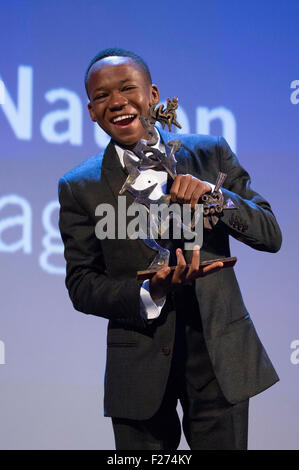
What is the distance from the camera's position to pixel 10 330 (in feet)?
10.1

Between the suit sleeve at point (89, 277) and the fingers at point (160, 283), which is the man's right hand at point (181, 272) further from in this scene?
the suit sleeve at point (89, 277)

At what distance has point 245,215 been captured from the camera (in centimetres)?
168

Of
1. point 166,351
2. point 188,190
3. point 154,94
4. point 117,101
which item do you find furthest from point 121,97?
point 166,351

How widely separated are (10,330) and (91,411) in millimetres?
561

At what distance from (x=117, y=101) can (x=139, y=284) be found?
50 centimetres

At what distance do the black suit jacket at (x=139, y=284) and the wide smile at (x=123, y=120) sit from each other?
101mm

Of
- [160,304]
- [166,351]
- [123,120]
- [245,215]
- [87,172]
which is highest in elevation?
[123,120]

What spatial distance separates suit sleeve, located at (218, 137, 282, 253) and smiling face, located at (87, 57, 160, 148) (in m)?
0.26

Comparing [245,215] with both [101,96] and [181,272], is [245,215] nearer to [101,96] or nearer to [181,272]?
[181,272]

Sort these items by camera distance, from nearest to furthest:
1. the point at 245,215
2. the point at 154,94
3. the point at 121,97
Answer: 1. the point at 245,215
2. the point at 121,97
3. the point at 154,94

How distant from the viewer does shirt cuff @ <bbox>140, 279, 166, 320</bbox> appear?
67.1 inches

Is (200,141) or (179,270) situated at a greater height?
(200,141)
